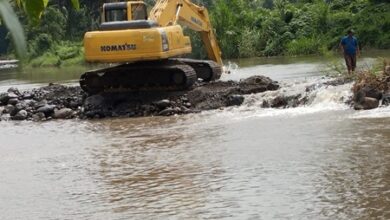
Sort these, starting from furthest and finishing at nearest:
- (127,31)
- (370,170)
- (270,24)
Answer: (270,24)
(127,31)
(370,170)

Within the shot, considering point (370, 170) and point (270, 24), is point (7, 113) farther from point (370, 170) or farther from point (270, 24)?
point (270, 24)

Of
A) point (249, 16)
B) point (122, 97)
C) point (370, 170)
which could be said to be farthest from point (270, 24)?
point (370, 170)

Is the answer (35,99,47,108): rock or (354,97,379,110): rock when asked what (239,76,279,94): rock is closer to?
(354,97,379,110): rock

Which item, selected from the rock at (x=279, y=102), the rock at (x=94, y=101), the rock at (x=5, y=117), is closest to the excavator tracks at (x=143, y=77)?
the rock at (x=94, y=101)

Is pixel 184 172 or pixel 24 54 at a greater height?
pixel 24 54

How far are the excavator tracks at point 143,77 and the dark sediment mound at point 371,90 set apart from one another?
15.2ft

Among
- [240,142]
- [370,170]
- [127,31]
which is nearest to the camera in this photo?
[370,170]

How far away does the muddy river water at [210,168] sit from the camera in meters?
7.38

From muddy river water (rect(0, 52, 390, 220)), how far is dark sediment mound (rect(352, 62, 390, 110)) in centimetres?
38

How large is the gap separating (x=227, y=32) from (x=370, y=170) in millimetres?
36501

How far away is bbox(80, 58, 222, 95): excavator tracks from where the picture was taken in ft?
60.2

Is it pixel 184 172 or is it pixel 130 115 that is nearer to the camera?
pixel 184 172

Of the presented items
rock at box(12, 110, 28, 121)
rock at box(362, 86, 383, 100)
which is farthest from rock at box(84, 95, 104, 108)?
rock at box(362, 86, 383, 100)

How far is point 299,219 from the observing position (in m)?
6.61
